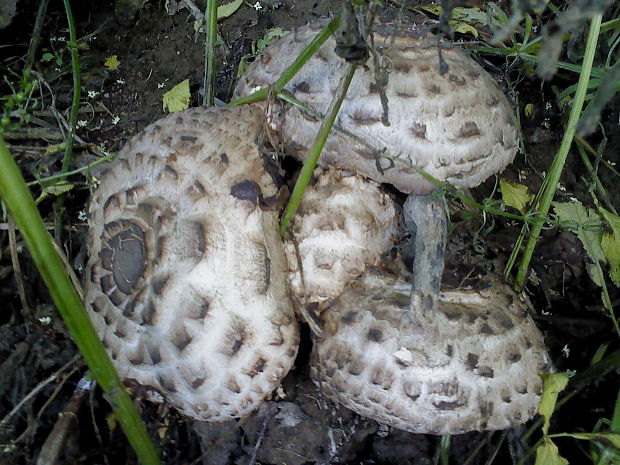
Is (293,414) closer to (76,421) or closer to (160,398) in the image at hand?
(160,398)

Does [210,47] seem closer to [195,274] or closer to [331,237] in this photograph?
[331,237]

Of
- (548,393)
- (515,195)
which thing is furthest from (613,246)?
(548,393)

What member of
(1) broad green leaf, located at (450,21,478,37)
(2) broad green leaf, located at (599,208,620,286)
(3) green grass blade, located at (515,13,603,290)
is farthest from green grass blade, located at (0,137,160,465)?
(1) broad green leaf, located at (450,21,478,37)

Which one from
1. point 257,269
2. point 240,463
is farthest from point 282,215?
point 240,463

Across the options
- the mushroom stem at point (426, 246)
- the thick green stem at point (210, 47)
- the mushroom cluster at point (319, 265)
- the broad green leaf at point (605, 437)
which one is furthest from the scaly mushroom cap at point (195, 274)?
the broad green leaf at point (605, 437)

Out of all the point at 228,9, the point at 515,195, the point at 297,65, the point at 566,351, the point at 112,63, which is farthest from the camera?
the point at 228,9

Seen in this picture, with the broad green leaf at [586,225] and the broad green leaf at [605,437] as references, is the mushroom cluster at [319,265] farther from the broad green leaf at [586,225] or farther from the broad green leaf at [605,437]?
the broad green leaf at [586,225]
